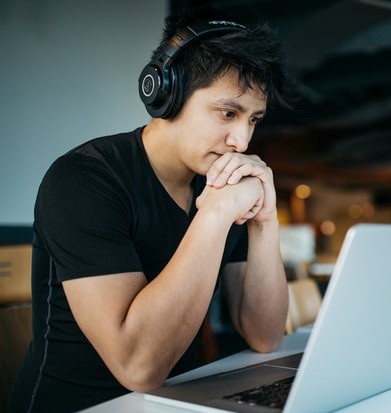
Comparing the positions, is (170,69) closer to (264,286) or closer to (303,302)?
(264,286)

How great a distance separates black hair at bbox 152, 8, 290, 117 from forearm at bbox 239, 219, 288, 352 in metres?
0.35

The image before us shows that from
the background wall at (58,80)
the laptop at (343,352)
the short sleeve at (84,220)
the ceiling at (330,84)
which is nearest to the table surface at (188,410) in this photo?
the laptop at (343,352)

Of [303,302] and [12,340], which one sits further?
[303,302]

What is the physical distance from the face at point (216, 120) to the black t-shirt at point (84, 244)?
11 centimetres

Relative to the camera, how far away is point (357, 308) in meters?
0.83

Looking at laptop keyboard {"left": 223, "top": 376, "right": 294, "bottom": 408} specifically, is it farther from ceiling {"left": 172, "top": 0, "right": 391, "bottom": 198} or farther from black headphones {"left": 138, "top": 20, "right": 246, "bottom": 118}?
ceiling {"left": 172, "top": 0, "right": 391, "bottom": 198}

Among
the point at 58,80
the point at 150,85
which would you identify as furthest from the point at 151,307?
the point at 58,80

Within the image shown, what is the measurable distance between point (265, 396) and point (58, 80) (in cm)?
273

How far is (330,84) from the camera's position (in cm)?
601

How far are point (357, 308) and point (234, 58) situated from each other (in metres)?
0.70

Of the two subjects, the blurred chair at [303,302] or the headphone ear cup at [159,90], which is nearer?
the headphone ear cup at [159,90]

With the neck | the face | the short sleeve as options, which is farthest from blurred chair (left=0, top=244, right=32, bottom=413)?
the face

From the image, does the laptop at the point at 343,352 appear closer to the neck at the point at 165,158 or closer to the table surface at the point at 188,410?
the table surface at the point at 188,410

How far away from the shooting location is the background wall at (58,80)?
123 inches
